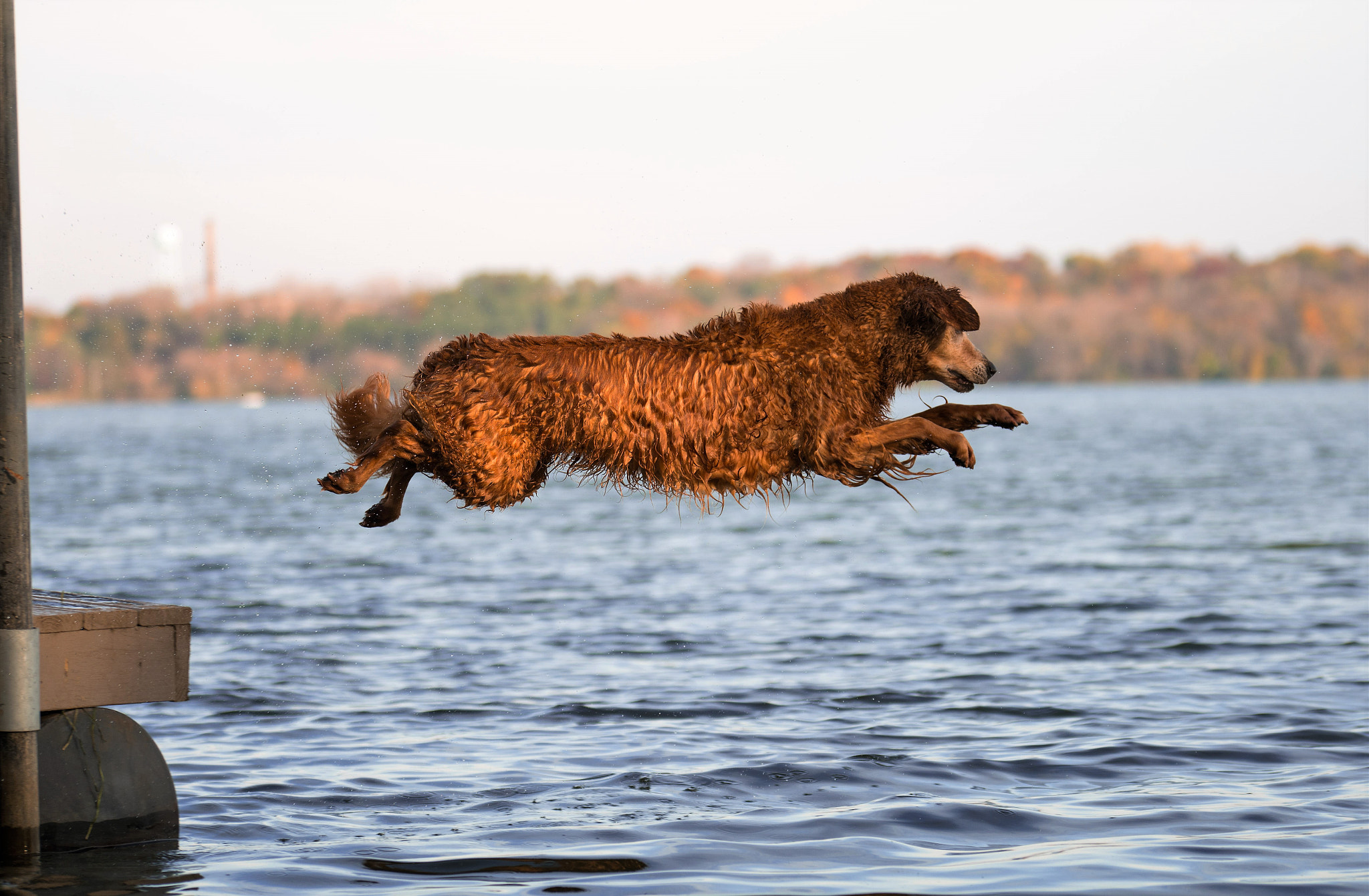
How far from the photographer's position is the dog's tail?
914cm

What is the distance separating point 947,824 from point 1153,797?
90.2 inches

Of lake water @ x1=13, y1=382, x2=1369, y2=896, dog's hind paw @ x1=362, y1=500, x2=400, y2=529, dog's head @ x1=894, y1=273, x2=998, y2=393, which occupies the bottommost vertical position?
lake water @ x1=13, y1=382, x2=1369, y2=896

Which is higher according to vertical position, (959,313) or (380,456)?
(959,313)

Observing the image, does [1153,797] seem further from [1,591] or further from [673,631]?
[673,631]

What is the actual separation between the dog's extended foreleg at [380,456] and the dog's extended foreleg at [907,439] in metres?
2.49

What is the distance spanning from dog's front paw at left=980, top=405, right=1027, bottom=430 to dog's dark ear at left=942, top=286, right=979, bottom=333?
50cm

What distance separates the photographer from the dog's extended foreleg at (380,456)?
847cm

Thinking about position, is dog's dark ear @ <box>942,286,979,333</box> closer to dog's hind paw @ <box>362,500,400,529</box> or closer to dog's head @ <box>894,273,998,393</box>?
dog's head @ <box>894,273,998,393</box>

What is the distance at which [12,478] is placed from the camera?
9.70m

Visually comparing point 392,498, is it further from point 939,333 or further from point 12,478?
point 939,333

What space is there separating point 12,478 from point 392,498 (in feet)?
8.41

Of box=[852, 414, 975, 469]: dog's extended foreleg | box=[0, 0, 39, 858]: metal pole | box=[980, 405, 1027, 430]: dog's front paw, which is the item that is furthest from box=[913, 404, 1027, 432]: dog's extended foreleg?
box=[0, 0, 39, 858]: metal pole

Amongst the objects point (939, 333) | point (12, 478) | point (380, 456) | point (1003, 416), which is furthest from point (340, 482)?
point (1003, 416)

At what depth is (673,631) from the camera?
2686 centimetres
